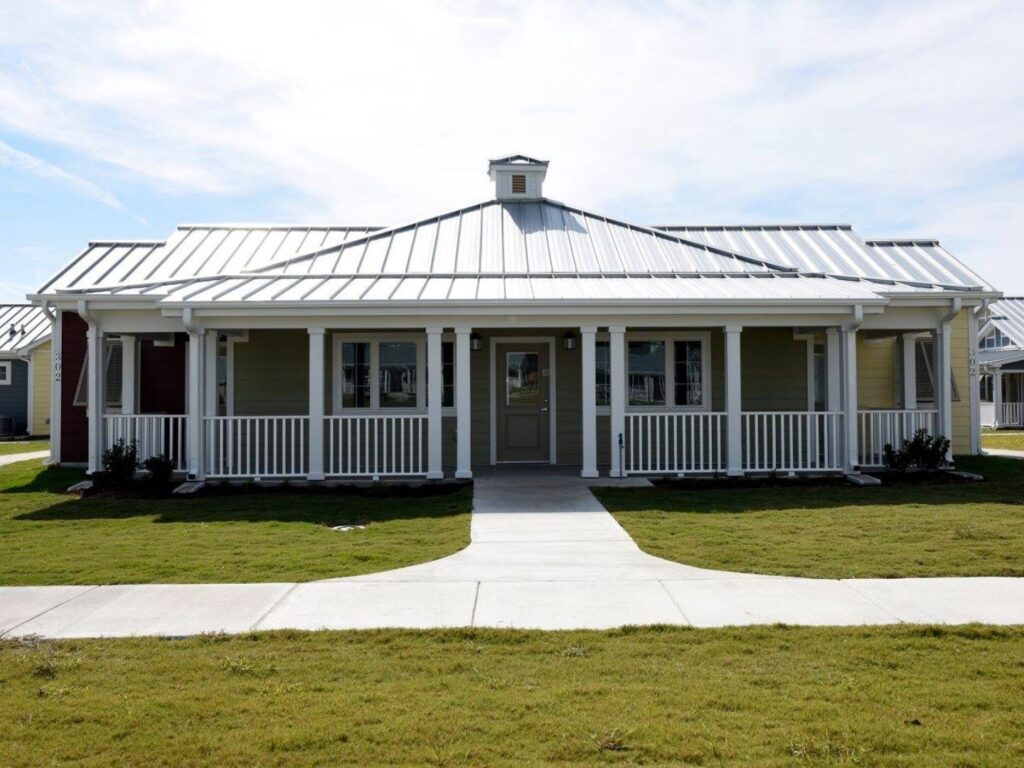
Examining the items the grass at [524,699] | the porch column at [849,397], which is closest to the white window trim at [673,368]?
the porch column at [849,397]

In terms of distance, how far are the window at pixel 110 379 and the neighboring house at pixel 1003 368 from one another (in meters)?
26.6

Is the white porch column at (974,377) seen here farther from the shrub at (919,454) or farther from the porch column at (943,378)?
the shrub at (919,454)

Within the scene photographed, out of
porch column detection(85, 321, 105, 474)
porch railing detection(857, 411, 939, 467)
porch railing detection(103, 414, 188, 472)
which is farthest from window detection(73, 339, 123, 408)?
porch railing detection(857, 411, 939, 467)

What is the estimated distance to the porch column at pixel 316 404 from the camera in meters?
11.8

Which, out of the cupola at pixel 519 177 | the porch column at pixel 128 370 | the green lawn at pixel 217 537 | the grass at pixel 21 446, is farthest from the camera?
the grass at pixel 21 446

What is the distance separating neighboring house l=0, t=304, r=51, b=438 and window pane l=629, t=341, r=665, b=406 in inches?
716

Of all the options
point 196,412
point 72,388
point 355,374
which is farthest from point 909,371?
point 72,388

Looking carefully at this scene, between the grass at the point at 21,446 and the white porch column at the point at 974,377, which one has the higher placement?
the white porch column at the point at 974,377

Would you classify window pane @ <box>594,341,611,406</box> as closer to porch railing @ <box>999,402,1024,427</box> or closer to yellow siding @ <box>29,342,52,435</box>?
yellow siding @ <box>29,342,52,435</box>

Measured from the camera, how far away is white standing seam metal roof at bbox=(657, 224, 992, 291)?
49.8 ft

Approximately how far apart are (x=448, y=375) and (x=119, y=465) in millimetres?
5208

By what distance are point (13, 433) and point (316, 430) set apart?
18114 mm

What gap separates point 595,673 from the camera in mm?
4500

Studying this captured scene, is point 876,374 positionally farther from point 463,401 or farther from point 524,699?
point 524,699
